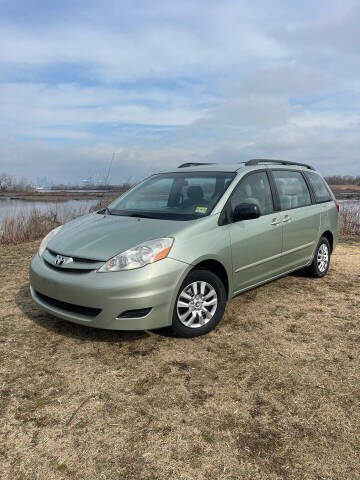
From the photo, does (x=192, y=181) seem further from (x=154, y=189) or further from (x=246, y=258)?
(x=246, y=258)

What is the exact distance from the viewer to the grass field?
6.93ft

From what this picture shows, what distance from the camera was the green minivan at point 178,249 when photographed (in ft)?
10.6

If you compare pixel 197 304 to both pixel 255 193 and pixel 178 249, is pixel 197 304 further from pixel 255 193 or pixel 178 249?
pixel 255 193

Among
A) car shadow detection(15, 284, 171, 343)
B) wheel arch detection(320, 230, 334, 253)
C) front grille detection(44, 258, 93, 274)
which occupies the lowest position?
car shadow detection(15, 284, 171, 343)

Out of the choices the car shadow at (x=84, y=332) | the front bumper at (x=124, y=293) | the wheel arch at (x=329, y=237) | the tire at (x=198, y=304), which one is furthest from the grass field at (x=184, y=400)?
the wheel arch at (x=329, y=237)

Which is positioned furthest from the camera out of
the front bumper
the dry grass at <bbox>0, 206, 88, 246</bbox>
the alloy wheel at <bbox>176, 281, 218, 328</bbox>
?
the dry grass at <bbox>0, 206, 88, 246</bbox>

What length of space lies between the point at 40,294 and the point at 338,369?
286 centimetres

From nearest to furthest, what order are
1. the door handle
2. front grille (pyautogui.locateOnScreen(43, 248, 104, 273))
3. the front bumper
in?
the front bumper < front grille (pyautogui.locateOnScreen(43, 248, 104, 273)) < the door handle

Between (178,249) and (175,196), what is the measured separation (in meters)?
1.20

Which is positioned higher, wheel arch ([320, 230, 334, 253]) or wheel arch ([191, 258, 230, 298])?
wheel arch ([320, 230, 334, 253])

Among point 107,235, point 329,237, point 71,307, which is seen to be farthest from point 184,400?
point 329,237

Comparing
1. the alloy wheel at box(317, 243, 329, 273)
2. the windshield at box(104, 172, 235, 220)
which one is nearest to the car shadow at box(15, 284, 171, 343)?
the windshield at box(104, 172, 235, 220)

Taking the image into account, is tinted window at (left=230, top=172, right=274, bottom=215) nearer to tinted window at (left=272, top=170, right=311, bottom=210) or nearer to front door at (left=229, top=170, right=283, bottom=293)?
front door at (left=229, top=170, right=283, bottom=293)

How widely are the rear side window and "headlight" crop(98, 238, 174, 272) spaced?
Result: 323 centimetres
